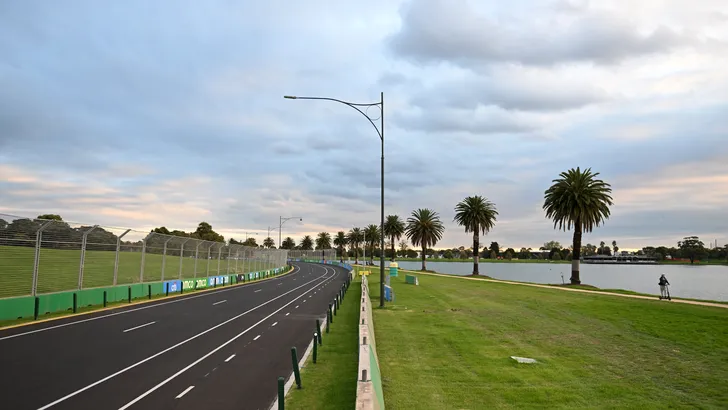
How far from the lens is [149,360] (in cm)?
1496

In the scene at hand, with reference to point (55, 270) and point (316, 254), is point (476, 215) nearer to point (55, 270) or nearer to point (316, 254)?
point (55, 270)

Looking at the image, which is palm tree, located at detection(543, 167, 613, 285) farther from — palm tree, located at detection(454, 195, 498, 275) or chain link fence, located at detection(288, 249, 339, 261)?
chain link fence, located at detection(288, 249, 339, 261)

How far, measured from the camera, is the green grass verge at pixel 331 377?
10789 millimetres

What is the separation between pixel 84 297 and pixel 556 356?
77.5ft

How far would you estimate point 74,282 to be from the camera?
37.8 meters

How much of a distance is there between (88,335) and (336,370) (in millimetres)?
10613

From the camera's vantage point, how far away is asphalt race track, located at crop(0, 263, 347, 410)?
428 inches

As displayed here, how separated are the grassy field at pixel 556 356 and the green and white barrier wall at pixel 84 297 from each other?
15498 mm

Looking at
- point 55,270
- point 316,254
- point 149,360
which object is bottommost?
point 149,360

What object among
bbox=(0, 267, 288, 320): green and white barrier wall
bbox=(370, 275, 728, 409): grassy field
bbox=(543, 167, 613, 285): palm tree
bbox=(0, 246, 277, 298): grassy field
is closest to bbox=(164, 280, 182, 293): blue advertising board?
bbox=(0, 267, 288, 320): green and white barrier wall

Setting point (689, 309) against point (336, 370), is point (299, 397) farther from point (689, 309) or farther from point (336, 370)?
point (689, 309)

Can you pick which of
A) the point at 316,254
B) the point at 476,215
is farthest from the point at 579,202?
the point at 316,254

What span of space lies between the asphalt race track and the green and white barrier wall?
5.16 ft

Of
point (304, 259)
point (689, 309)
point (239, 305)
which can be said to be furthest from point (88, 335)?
point (304, 259)
